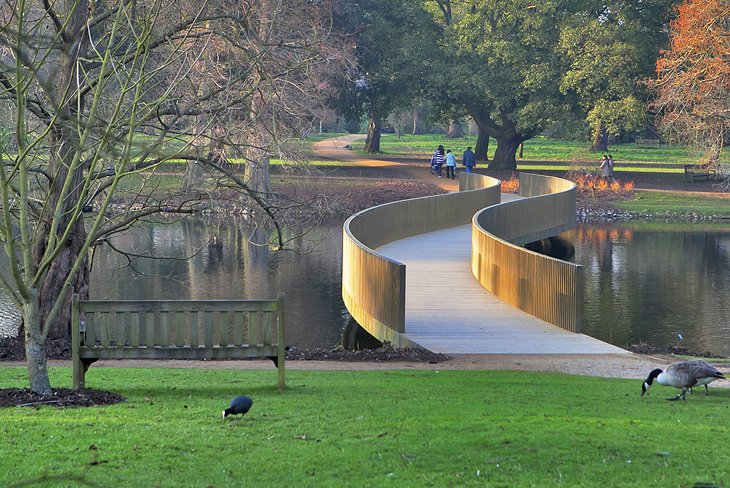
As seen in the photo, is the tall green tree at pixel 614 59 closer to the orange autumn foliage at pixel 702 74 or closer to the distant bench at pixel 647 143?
the orange autumn foliage at pixel 702 74

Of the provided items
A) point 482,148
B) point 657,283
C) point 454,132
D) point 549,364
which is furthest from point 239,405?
point 454,132

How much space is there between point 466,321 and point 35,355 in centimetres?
1045

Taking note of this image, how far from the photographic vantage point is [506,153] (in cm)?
6356

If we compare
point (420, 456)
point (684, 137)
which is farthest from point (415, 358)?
point (684, 137)

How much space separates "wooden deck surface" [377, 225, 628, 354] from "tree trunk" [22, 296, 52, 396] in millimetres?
7625

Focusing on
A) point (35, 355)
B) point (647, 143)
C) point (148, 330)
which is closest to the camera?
point (35, 355)

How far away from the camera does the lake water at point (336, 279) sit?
75.4 feet

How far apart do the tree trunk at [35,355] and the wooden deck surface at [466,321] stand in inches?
300

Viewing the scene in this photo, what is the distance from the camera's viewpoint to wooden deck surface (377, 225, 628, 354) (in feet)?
57.0

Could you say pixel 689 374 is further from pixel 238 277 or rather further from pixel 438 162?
pixel 438 162

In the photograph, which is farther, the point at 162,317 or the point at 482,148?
the point at 482,148

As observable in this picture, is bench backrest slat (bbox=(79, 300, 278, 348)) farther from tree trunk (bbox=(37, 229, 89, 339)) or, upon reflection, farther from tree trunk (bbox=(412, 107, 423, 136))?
tree trunk (bbox=(412, 107, 423, 136))

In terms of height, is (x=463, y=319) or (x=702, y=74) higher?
(x=702, y=74)

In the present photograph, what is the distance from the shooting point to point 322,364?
52.7 ft
